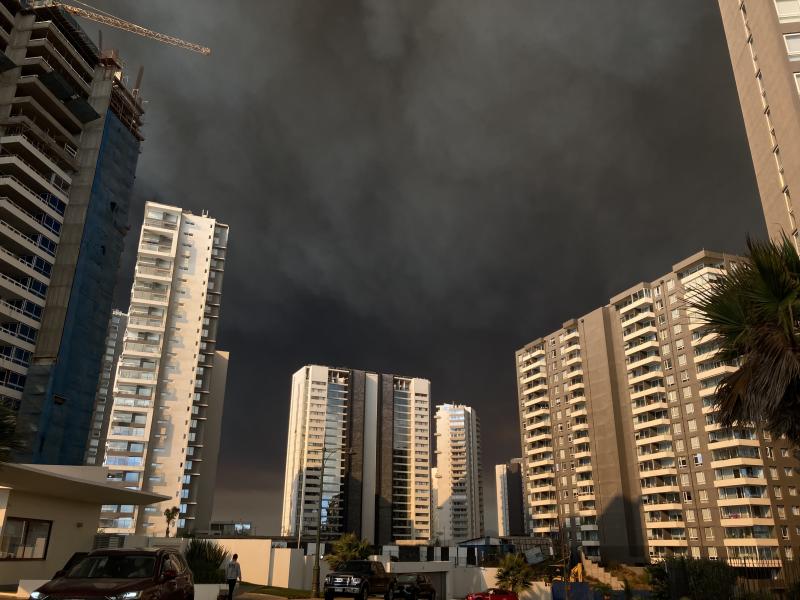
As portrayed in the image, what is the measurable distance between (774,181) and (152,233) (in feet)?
323

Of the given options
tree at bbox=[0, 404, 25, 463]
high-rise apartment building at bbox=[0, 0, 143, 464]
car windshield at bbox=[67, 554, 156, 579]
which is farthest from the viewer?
high-rise apartment building at bbox=[0, 0, 143, 464]

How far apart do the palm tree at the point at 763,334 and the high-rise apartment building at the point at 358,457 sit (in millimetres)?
147385

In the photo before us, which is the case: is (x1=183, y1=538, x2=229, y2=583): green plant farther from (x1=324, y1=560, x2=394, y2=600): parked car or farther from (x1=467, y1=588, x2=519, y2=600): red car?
(x1=467, y1=588, x2=519, y2=600): red car

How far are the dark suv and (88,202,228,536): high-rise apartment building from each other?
8705cm

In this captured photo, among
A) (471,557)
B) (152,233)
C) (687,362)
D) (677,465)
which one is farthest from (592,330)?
(152,233)

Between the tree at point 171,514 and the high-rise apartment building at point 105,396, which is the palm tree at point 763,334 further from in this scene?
the high-rise apartment building at point 105,396

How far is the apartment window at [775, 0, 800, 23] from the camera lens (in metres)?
34.6

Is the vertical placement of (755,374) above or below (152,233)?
below

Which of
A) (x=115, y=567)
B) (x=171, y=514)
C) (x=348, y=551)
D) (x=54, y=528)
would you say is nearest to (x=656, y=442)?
(x=348, y=551)

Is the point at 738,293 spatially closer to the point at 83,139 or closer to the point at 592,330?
the point at 83,139

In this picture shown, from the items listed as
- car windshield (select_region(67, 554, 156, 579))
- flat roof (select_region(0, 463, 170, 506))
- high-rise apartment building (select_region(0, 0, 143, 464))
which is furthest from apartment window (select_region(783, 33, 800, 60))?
high-rise apartment building (select_region(0, 0, 143, 464))

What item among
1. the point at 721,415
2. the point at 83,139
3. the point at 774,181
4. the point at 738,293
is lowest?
the point at 721,415

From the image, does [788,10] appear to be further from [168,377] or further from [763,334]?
[168,377]

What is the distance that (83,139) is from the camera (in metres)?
80.4
